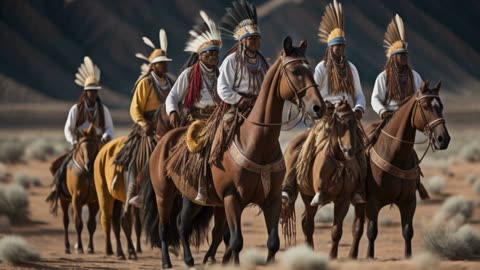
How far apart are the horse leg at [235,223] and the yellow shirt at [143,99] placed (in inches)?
166

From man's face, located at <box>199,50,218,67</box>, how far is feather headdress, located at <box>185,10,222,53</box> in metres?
0.05

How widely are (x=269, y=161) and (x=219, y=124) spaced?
931 mm

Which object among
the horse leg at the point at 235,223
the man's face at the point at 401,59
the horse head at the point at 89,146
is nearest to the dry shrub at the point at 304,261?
the horse leg at the point at 235,223

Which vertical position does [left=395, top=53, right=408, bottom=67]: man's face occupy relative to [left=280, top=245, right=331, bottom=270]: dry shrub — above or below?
above

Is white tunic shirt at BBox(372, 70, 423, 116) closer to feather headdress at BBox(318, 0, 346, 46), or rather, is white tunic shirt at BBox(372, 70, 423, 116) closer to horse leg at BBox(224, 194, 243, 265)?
feather headdress at BBox(318, 0, 346, 46)

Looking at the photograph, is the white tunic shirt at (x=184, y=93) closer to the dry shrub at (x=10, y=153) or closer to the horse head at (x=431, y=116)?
the horse head at (x=431, y=116)

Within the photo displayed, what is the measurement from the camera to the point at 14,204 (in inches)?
917

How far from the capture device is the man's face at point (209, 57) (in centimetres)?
1261

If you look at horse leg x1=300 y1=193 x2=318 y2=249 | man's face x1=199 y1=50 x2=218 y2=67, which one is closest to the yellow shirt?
man's face x1=199 y1=50 x2=218 y2=67

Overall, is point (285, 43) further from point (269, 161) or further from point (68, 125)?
point (68, 125)

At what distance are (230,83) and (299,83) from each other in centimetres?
127

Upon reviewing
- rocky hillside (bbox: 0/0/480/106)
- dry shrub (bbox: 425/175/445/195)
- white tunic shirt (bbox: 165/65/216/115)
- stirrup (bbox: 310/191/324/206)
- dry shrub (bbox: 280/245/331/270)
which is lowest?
dry shrub (bbox: 280/245/331/270)

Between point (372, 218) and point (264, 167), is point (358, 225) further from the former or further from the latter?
point (264, 167)

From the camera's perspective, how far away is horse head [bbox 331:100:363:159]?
12.0 metres
